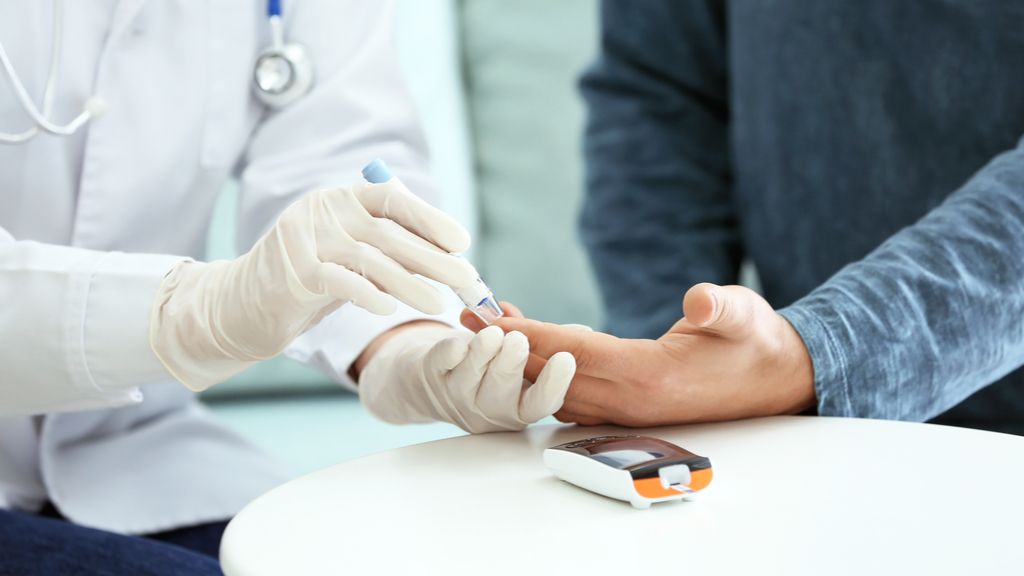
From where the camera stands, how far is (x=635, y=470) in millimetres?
532

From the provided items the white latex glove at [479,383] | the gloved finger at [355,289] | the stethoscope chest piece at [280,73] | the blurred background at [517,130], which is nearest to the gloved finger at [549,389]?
the white latex glove at [479,383]

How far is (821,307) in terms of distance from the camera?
2.45 ft

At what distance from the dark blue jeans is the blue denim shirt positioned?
0.48m

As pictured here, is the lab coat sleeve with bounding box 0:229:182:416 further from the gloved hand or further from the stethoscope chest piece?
the stethoscope chest piece

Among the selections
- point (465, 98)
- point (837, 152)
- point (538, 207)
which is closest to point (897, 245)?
point (837, 152)

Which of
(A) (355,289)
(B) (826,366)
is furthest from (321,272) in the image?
(B) (826,366)

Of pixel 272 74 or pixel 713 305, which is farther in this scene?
pixel 272 74

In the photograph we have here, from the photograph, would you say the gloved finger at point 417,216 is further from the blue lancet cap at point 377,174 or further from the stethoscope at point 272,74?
the stethoscope at point 272,74

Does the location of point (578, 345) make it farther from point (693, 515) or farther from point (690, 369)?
point (693, 515)

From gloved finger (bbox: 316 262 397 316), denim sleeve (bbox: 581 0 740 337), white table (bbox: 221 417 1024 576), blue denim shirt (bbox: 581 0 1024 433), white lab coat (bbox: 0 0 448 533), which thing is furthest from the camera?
denim sleeve (bbox: 581 0 740 337)

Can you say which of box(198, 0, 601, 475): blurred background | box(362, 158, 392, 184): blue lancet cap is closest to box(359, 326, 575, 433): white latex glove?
box(362, 158, 392, 184): blue lancet cap

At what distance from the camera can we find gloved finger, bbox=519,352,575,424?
2.18ft

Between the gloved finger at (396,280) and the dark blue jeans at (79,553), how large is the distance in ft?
0.86

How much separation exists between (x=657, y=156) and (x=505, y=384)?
2.28 ft
